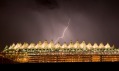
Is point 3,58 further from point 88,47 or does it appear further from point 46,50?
point 88,47

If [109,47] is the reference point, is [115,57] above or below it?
below

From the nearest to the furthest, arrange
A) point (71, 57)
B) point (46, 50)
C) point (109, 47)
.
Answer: point (71, 57) → point (46, 50) → point (109, 47)

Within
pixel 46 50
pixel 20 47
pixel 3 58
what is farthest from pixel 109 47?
pixel 3 58

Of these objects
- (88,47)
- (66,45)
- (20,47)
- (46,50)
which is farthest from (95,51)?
(20,47)

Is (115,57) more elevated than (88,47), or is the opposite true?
(88,47)
